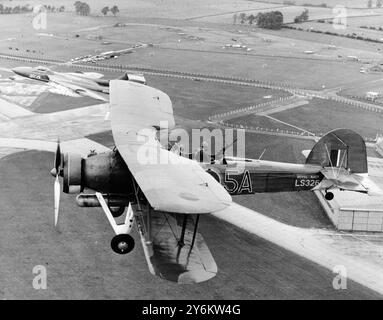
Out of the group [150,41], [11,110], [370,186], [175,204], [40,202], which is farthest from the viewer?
[150,41]

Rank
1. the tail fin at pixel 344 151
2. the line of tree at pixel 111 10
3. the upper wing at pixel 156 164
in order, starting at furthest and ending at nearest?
1. the line of tree at pixel 111 10
2. the tail fin at pixel 344 151
3. the upper wing at pixel 156 164

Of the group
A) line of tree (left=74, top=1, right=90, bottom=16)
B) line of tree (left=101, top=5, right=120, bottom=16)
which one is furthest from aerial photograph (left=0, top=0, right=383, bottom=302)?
line of tree (left=74, top=1, right=90, bottom=16)

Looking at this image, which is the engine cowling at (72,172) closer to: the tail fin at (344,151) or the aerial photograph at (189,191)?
the aerial photograph at (189,191)

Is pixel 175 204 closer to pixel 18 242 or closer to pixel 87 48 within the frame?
pixel 18 242

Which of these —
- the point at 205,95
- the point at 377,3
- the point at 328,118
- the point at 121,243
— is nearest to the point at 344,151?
the point at 121,243

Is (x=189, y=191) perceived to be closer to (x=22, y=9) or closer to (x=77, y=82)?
(x=77, y=82)

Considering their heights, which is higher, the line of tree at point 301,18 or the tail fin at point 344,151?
the line of tree at point 301,18

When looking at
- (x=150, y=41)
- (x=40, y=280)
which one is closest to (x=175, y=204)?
(x=40, y=280)

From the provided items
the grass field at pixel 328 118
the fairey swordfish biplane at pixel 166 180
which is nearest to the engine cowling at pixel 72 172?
the fairey swordfish biplane at pixel 166 180
